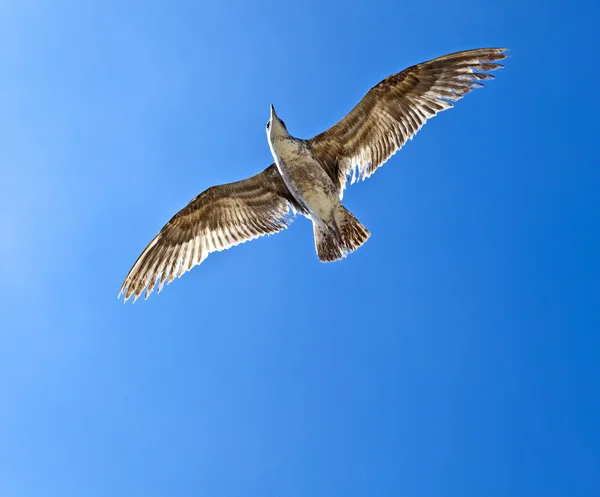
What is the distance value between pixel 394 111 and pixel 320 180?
137 cm

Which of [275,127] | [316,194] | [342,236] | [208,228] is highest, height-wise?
[208,228]

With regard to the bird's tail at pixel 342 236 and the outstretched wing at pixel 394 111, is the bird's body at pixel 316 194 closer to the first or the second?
the bird's tail at pixel 342 236

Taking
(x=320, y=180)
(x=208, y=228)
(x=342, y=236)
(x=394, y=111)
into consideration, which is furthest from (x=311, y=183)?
(x=208, y=228)

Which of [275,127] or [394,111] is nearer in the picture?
[275,127]

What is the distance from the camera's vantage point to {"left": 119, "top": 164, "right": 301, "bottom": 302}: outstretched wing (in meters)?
10.6

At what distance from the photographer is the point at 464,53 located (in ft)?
31.9

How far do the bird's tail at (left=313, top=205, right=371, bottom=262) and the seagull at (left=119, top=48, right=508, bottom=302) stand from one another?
1cm

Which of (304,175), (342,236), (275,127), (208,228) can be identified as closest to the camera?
(275,127)

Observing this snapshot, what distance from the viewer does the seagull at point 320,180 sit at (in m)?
9.76

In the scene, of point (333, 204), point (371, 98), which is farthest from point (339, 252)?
point (371, 98)

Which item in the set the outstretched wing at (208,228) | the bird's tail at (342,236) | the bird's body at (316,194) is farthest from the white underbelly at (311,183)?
the outstretched wing at (208,228)

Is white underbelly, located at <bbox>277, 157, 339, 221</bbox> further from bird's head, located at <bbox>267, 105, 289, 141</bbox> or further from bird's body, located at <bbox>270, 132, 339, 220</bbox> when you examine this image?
bird's head, located at <bbox>267, 105, 289, 141</bbox>

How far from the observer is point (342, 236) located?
33.0 ft

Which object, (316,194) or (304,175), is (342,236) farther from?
(304,175)
